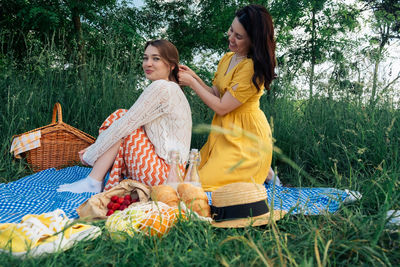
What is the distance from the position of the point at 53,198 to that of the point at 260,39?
192cm

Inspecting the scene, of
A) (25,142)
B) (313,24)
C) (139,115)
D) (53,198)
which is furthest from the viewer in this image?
(313,24)

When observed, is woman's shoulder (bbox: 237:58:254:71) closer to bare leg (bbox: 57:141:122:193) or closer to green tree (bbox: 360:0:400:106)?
bare leg (bbox: 57:141:122:193)

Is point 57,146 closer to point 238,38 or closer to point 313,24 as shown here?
point 238,38

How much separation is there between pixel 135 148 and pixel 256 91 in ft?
3.42

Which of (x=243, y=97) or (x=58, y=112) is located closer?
(x=243, y=97)

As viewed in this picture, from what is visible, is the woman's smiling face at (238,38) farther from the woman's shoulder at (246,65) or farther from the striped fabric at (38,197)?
the striped fabric at (38,197)

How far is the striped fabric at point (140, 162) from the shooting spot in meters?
2.53

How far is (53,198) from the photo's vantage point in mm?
2412

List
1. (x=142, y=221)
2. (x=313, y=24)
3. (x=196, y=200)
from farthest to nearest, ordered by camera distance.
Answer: (x=313, y=24) < (x=196, y=200) < (x=142, y=221)

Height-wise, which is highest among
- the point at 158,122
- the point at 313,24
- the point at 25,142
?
the point at 313,24

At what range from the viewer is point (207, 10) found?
1043cm

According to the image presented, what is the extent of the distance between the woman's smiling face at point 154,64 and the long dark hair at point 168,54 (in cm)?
3

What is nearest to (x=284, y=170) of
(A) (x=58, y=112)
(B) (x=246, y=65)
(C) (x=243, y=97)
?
(C) (x=243, y=97)

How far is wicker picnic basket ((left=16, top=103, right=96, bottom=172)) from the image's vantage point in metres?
3.15
